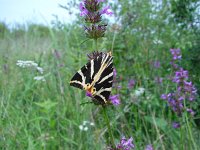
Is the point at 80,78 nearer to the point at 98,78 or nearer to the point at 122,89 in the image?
the point at 98,78

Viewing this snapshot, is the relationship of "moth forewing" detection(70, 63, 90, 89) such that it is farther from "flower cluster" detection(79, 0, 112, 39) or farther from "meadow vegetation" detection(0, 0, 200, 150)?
"meadow vegetation" detection(0, 0, 200, 150)

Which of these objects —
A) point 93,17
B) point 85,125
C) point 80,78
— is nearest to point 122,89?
point 85,125

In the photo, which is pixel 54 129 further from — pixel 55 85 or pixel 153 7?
pixel 153 7

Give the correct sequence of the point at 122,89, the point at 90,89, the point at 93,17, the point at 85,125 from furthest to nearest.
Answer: the point at 122,89 → the point at 85,125 → the point at 93,17 → the point at 90,89

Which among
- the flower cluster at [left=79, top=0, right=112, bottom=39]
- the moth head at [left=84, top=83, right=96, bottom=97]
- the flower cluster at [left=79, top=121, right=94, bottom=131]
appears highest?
the flower cluster at [left=79, top=0, right=112, bottom=39]

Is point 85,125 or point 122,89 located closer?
point 85,125

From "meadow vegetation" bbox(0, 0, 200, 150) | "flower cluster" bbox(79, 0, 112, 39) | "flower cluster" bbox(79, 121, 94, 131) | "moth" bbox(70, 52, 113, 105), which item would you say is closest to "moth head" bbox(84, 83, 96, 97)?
"moth" bbox(70, 52, 113, 105)

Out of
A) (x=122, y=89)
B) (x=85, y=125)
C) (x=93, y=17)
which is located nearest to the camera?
(x=93, y=17)
